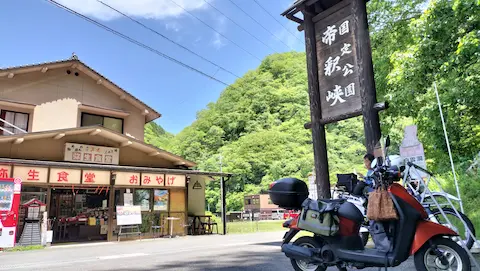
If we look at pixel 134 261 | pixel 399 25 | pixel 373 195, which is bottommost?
pixel 134 261

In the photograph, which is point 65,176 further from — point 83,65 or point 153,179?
point 83,65

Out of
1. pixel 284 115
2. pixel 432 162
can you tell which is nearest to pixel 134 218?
pixel 432 162

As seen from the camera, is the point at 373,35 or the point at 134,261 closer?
the point at 134,261

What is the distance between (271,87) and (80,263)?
126ft

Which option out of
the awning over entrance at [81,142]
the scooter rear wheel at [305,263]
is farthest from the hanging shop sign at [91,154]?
the scooter rear wheel at [305,263]

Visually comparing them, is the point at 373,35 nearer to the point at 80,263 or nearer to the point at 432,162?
the point at 432,162

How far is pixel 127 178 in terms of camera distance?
12438 millimetres

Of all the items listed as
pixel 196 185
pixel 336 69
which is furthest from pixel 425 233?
pixel 196 185

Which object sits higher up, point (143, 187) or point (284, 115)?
point (284, 115)

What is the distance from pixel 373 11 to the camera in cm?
1199

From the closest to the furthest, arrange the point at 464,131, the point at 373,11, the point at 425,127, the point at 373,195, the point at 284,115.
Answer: the point at 373,195 → the point at 425,127 → the point at 464,131 → the point at 373,11 → the point at 284,115

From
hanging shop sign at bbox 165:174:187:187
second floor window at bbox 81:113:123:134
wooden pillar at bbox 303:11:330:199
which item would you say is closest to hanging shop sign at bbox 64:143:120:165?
hanging shop sign at bbox 165:174:187:187

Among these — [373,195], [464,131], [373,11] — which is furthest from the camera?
[373,11]

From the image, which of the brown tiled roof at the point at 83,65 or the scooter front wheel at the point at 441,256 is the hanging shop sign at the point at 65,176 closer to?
the brown tiled roof at the point at 83,65
